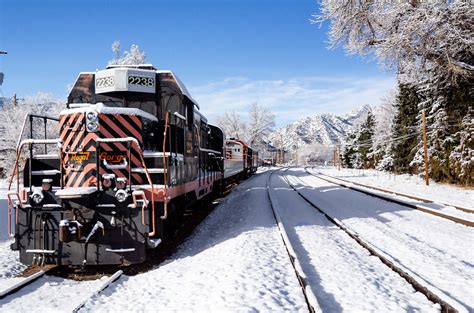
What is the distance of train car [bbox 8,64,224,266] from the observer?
5.60 meters

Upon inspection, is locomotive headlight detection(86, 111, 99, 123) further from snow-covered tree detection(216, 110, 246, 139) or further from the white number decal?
snow-covered tree detection(216, 110, 246, 139)

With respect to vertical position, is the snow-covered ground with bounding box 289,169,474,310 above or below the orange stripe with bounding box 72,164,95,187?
below

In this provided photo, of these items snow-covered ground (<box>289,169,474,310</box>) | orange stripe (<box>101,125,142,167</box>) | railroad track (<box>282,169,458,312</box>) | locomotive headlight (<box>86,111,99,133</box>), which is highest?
locomotive headlight (<box>86,111,99,133</box>)

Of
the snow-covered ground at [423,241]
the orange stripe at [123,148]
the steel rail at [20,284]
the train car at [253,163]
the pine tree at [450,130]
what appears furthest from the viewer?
the train car at [253,163]

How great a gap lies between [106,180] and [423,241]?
19.9 ft

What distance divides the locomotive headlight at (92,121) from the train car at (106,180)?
16mm

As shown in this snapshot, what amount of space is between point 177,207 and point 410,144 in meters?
32.1

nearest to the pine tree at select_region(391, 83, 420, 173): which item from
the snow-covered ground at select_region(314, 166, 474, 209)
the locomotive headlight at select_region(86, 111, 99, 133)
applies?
the snow-covered ground at select_region(314, 166, 474, 209)

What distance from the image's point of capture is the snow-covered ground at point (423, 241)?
482 cm

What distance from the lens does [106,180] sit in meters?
5.75

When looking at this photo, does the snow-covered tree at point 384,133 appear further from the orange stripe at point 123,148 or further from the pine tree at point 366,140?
the orange stripe at point 123,148

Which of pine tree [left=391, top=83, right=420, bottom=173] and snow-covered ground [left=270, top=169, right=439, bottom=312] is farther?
pine tree [left=391, top=83, right=420, bottom=173]

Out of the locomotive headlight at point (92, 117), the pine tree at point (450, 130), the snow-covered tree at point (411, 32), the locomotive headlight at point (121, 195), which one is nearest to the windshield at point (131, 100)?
the locomotive headlight at point (92, 117)

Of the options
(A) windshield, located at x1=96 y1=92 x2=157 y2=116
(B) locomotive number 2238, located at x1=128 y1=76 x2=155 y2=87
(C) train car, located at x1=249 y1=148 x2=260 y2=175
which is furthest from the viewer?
(C) train car, located at x1=249 y1=148 x2=260 y2=175
